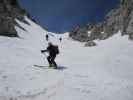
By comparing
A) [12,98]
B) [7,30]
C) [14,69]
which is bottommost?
[12,98]

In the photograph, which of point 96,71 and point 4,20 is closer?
point 96,71

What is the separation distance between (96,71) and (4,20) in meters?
26.8

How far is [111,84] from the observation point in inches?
571

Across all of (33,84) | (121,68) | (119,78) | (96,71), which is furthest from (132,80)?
(33,84)

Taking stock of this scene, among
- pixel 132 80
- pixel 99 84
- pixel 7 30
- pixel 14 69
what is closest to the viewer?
pixel 99 84

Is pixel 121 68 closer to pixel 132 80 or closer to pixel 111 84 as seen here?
pixel 132 80

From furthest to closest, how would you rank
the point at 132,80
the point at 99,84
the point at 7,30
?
1. the point at 7,30
2. the point at 132,80
3. the point at 99,84

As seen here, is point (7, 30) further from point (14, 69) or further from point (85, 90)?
point (85, 90)

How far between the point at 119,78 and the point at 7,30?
89.8 ft

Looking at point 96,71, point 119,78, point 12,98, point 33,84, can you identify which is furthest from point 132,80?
point 12,98

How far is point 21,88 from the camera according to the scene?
1377 centimetres

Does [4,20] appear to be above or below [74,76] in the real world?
above

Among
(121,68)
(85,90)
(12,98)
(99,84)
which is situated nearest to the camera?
(12,98)

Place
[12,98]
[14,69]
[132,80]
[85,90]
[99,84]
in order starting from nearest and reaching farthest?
1. [12,98]
2. [85,90]
3. [99,84]
4. [132,80]
5. [14,69]
